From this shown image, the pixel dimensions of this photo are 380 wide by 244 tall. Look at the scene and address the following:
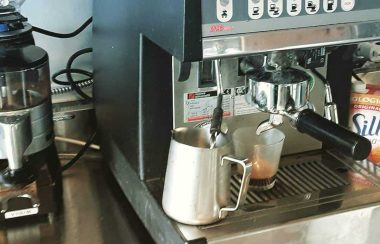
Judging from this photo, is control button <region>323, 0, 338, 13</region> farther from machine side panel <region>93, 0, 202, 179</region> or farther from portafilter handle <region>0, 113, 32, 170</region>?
portafilter handle <region>0, 113, 32, 170</region>

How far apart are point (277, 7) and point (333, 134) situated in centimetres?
14

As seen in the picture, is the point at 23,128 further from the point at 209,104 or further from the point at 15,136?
the point at 209,104

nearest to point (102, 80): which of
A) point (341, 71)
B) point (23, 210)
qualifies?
point (23, 210)

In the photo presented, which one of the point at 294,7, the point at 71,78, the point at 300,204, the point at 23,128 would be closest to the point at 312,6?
the point at 294,7

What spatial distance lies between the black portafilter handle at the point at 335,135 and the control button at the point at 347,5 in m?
0.12

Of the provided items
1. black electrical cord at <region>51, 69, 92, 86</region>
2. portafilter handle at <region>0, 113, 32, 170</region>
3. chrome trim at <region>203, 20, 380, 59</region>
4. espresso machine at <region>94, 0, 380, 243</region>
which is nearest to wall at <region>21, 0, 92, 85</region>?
black electrical cord at <region>51, 69, 92, 86</region>

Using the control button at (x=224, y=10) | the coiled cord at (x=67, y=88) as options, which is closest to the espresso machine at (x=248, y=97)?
the control button at (x=224, y=10)

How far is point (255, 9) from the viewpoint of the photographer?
0.62 m

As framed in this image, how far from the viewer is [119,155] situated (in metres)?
0.87

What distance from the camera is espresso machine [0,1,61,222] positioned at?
783 mm

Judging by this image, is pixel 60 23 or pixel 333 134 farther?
pixel 60 23

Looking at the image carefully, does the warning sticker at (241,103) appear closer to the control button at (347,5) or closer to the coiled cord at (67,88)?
the control button at (347,5)

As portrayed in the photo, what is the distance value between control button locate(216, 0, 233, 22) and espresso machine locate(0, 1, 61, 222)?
12.2 inches

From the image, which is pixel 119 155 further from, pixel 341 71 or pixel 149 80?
pixel 341 71
